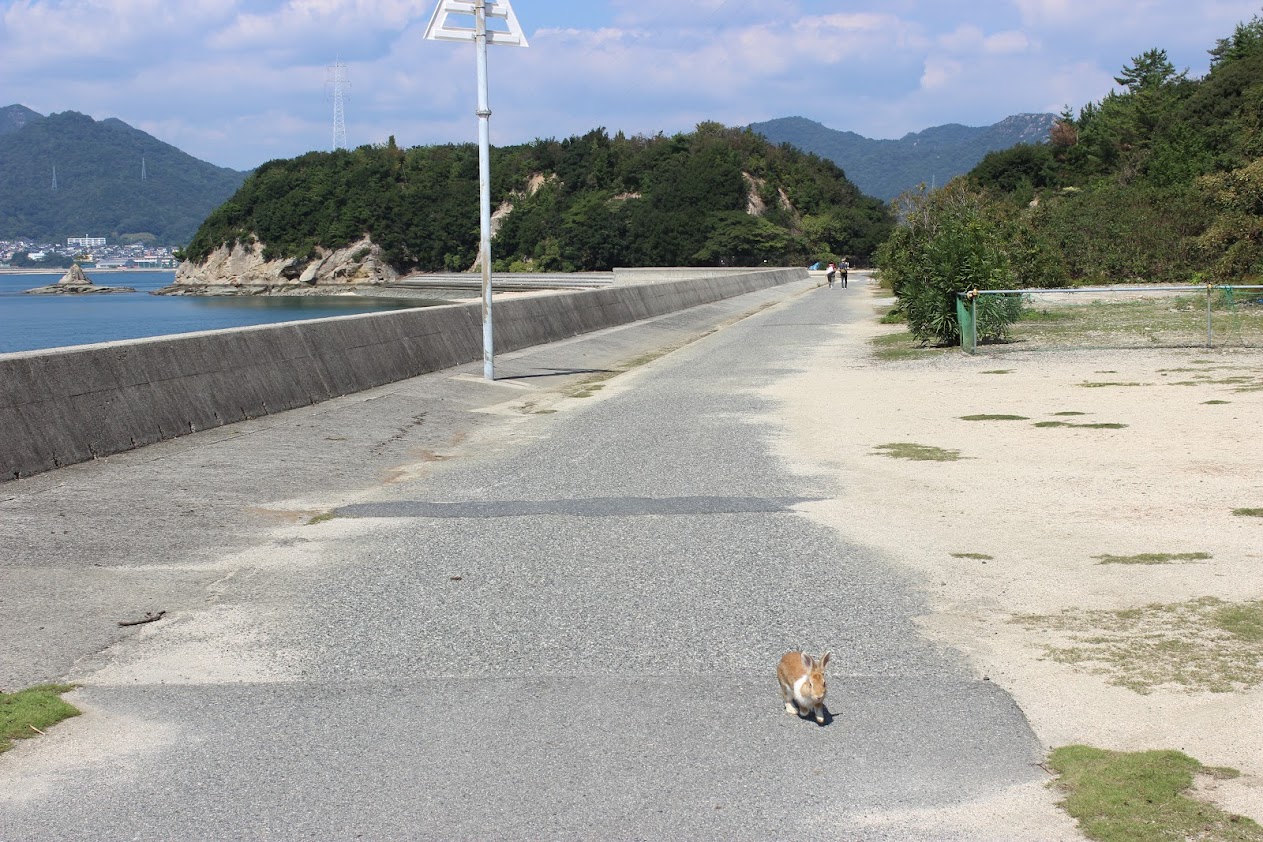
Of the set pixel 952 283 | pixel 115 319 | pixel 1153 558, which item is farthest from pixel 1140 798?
pixel 115 319

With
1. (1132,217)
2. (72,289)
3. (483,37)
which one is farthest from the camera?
(72,289)

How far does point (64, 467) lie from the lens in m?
11.6

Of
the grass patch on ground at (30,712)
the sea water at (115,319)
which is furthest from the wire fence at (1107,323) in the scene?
the sea water at (115,319)

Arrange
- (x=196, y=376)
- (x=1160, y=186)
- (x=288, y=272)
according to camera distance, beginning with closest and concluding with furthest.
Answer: (x=196, y=376) → (x=1160, y=186) → (x=288, y=272)

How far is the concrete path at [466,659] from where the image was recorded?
479 cm

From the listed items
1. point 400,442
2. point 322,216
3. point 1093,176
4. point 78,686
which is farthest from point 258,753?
point 322,216

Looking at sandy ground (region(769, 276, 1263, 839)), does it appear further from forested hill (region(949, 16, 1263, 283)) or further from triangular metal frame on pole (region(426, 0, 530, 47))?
forested hill (region(949, 16, 1263, 283))

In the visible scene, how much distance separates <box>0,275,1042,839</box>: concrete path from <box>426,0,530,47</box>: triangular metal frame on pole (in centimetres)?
1008

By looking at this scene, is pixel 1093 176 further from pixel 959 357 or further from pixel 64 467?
pixel 64 467

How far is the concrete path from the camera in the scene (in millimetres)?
4785

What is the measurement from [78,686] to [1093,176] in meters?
98.3

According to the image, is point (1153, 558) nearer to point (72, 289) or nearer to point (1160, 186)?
point (1160, 186)

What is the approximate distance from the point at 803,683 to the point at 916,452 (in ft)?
27.3

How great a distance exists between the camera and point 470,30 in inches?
808
